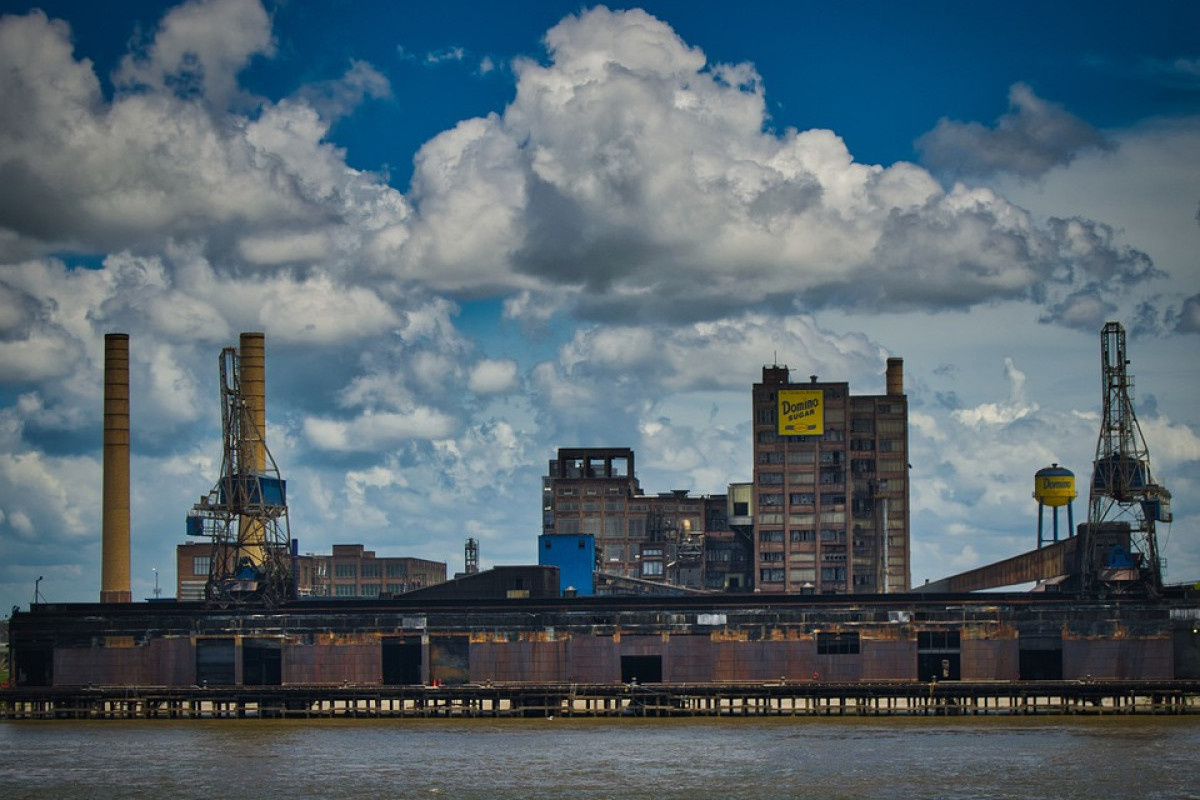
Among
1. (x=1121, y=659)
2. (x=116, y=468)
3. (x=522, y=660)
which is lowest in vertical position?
(x=522, y=660)

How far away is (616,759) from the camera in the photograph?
89.8m

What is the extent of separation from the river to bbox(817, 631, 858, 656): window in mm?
7572

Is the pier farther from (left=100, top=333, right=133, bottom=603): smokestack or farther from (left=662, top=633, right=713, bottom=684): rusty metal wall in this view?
(left=100, top=333, right=133, bottom=603): smokestack

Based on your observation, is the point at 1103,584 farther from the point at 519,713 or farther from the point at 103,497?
the point at 103,497

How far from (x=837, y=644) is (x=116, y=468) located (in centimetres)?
6592

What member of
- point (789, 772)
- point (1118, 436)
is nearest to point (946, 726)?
point (789, 772)

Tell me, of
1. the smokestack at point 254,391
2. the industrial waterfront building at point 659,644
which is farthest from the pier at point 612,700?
the smokestack at point 254,391

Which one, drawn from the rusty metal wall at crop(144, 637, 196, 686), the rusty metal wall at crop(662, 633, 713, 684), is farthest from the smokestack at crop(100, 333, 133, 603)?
the rusty metal wall at crop(662, 633, 713, 684)

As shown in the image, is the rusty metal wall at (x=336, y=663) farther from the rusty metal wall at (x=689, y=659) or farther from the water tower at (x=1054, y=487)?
the water tower at (x=1054, y=487)

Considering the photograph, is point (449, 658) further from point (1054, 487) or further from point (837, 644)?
point (1054, 487)

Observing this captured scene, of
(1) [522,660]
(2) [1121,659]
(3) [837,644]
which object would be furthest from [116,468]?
(2) [1121,659]

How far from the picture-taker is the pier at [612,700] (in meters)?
113

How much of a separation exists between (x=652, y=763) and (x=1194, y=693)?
42.2 meters

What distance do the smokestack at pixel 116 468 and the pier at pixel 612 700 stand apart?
100 ft
